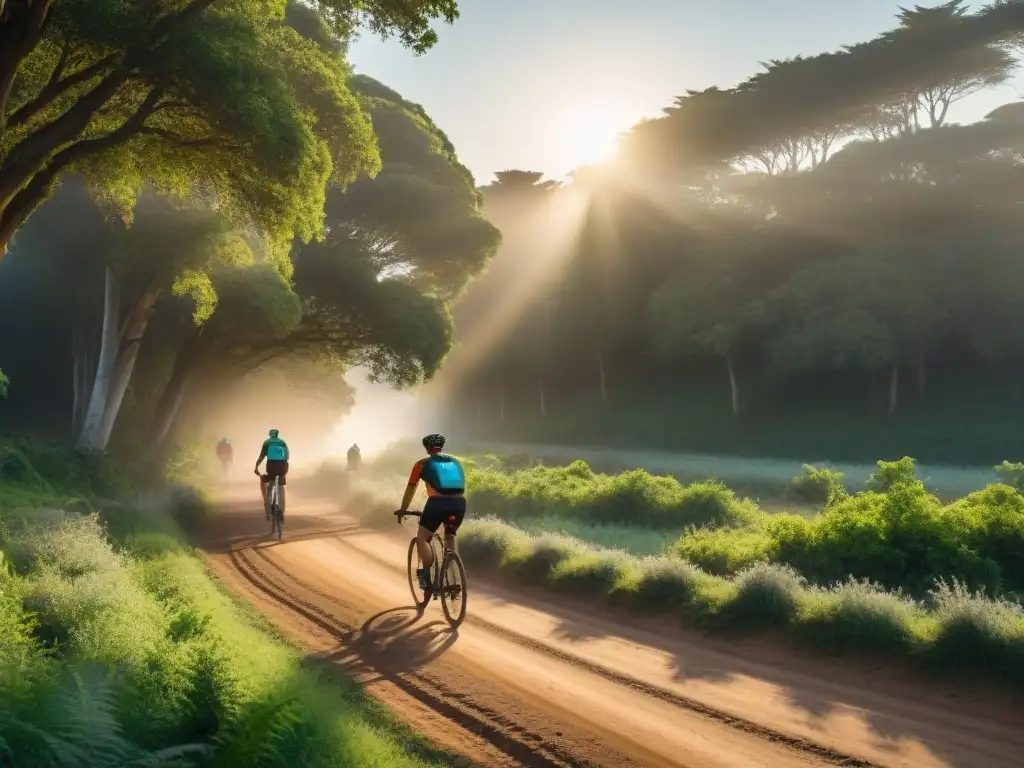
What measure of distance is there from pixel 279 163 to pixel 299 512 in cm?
1424

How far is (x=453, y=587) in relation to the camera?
364 inches

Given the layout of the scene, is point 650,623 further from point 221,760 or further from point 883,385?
point 883,385

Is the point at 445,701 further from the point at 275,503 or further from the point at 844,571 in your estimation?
the point at 275,503

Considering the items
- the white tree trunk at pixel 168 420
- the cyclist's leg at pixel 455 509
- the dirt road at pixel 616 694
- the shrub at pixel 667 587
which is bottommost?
the dirt road at pixel 616 694

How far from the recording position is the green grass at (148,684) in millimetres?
3859

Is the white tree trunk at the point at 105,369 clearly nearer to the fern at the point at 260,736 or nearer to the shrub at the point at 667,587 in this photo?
the shrub at the point at 667,587

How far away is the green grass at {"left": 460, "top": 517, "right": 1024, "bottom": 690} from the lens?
289 inches

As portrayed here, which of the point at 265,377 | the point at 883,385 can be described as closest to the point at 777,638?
the point at 883,385

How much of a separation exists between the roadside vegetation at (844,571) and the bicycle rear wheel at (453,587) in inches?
92.7

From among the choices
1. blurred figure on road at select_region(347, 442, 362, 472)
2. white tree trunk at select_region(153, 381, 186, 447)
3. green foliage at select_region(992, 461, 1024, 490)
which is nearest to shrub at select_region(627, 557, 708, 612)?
green foliage at select_region(992, 461, 1024, 490)

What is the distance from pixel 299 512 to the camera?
2252 cm

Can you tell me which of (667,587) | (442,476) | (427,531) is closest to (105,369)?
(427,531)

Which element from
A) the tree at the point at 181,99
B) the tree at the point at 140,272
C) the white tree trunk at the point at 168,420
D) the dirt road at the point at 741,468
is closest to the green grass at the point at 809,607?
the tree at the point at 181,99

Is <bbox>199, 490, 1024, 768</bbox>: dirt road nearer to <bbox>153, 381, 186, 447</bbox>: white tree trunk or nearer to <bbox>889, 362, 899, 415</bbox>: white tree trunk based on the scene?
<bbox>153, 381, 186, 447</bbox>: white tree trunk
